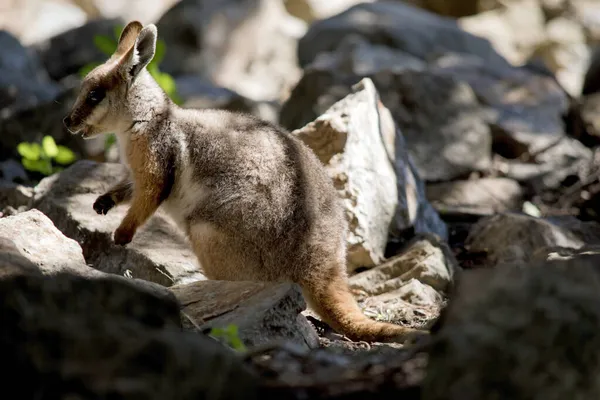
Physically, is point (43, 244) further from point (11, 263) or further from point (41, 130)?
point (41, 130)

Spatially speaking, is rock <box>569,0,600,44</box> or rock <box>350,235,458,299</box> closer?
rock <box>350,235,458,299</box>

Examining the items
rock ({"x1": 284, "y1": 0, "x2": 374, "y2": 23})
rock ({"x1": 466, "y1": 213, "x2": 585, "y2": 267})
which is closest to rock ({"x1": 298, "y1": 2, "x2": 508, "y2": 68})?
rock ({"x1": 284, "y1": 0, "x2": 374, "y2": 23})

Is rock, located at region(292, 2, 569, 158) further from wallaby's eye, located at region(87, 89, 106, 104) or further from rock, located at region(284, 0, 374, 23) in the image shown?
rock, located at region(284, 0, 374, 23)

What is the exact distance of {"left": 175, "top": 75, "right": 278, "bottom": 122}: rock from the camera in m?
11.2

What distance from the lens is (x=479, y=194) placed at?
9516 mm

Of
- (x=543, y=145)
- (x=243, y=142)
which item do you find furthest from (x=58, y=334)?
(x=543, y=145)

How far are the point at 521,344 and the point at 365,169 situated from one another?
4627 mm

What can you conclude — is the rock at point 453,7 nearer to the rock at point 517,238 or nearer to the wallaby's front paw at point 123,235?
the rock at point 517,238

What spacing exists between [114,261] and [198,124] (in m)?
1.13

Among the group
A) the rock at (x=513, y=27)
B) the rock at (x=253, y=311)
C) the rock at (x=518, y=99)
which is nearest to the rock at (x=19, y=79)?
the rock at (x=518, y=99)

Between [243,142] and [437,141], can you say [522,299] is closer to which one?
[243,142]

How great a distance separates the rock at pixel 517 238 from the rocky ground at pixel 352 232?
0.06ft

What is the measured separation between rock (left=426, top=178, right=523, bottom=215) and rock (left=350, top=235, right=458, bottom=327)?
2.27m

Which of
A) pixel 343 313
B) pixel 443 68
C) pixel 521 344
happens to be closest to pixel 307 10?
pixel 443 68
